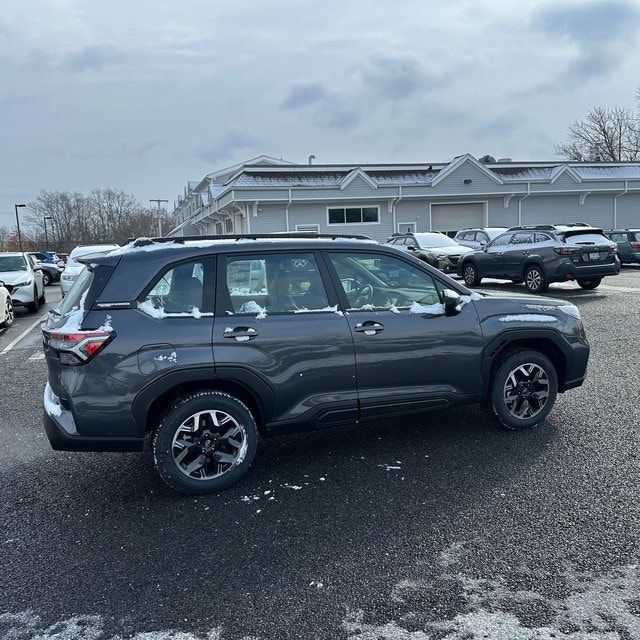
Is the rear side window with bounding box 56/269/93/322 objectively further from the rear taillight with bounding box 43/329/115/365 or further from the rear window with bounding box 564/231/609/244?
the rear window with bounding box 564/231/609/244

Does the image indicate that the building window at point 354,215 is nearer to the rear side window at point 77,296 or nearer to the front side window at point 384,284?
the front side window at point 384,284

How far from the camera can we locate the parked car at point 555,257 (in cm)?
1364

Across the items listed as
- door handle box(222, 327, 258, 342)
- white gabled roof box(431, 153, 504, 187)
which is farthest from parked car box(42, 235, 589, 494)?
white gabled roof box(431, 153, 504, 187)

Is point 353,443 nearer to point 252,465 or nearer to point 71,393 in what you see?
point 252,465

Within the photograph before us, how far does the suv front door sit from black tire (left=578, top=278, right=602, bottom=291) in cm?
1155

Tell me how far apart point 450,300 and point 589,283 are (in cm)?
1194

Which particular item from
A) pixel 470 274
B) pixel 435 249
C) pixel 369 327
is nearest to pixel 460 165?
pixel 435 249

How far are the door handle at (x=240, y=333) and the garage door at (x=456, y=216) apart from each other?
27200 millimetres

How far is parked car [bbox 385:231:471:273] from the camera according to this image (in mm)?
18125

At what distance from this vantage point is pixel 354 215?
28.9 metres

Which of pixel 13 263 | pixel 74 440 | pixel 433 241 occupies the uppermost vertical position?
pixel 13 263

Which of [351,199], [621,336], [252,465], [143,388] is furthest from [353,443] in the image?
[351,199]

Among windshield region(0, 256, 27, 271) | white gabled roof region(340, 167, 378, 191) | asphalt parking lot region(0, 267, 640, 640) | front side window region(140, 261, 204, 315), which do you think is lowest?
asphalt parking lot region(0, 267, 640, 640)

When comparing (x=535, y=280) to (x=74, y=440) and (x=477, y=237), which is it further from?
(x=74, y=440)
